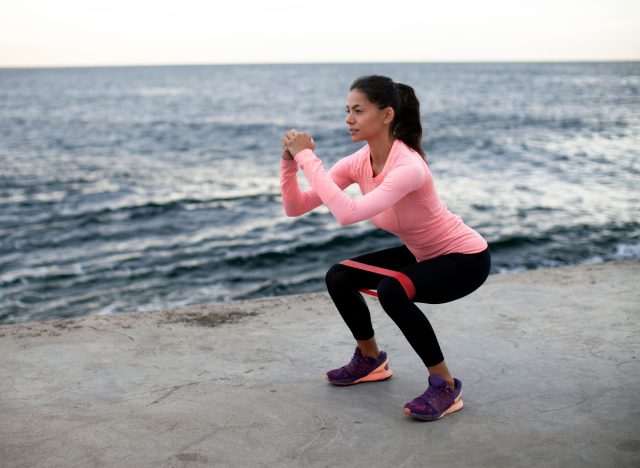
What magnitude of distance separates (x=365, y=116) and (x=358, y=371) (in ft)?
4.58

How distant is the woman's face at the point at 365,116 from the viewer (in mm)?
3240

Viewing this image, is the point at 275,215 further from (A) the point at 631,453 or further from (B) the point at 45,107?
(B) the point at 45,107

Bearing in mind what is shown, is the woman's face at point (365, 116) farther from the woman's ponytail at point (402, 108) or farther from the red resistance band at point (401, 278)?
the red resistance band at point (401, 278)

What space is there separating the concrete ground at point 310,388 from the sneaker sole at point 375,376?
0.03m

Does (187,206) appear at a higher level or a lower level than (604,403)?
lower

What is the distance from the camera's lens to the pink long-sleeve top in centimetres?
308

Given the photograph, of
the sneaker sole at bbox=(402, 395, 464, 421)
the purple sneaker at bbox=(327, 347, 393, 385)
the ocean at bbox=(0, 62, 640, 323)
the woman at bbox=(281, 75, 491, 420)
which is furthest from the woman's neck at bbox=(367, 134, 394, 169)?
the ocean at bbox=(0, 62, 640, 323)

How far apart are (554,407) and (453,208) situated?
412 inches

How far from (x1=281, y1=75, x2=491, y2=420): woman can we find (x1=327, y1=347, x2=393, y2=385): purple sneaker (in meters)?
0.45

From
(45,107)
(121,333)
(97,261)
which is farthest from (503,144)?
(45,107)

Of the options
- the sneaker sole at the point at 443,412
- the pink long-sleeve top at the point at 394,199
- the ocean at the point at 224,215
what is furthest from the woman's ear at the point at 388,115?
the ocean at the point at 224,215

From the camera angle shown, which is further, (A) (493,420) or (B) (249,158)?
(B) (249,158)

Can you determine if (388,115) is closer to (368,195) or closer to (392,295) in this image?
(368,195)

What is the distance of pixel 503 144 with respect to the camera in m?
25.6
